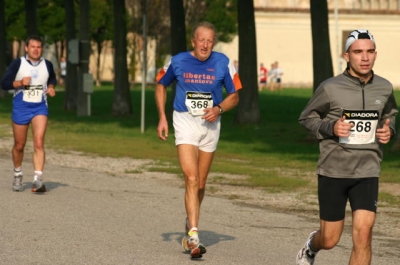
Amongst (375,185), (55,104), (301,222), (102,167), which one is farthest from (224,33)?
(375,185)

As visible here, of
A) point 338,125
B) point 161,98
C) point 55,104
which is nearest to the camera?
point 338,125

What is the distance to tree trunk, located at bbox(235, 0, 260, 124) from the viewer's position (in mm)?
33219

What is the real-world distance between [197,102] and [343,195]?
8.93 feet

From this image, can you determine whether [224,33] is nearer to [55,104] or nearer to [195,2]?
[195,2]

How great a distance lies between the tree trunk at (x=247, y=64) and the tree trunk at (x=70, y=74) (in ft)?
36.8

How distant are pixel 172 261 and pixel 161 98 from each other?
5.81 ft

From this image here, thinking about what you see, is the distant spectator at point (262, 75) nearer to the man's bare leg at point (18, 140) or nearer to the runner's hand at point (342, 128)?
the man's bare leg at point (18, 140)

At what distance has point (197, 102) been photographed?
11844 millimetres

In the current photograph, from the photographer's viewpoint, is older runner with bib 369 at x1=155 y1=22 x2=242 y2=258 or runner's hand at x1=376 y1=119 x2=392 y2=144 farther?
older runner with bib 369 at x1=155 y1=22 x2=242 y2=258

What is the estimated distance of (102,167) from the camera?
72.9 feet

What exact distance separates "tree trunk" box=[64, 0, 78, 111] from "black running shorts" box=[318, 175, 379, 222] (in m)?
34.9

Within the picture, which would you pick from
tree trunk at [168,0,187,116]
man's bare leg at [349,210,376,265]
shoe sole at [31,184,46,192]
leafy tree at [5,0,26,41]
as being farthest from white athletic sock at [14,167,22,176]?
leafy tree at [5,0,26,41]

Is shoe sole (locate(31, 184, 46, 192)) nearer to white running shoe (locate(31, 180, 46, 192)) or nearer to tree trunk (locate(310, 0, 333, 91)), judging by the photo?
white running shoe (locate(31, 180, 46, 192))

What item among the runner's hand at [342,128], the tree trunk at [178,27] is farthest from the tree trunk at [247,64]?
the runner's hand at [342,128]
